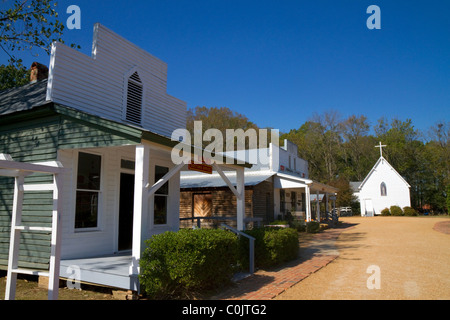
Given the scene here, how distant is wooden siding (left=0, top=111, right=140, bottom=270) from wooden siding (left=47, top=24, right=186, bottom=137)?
970mm

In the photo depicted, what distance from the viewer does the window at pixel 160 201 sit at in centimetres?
1044

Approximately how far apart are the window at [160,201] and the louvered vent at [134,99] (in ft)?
5.87

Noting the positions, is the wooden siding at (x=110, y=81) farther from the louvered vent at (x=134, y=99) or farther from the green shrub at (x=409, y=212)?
Answer: the green shrub at (x=409, y=212)

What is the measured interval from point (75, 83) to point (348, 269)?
338 inches

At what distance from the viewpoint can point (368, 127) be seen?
2202 inches

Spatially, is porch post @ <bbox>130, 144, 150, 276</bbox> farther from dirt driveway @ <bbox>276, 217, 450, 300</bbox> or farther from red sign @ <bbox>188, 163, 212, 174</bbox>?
dirt driveway @ <bbox>276, 217, 450, 300</bbox>

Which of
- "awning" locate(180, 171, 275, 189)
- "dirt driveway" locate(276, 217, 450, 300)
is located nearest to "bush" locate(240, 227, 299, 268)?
"dirt driveway" locate(276, 217, 450, 300)

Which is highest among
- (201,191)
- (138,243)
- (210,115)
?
(210,115)

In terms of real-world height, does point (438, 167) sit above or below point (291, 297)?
above

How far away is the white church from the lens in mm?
41406

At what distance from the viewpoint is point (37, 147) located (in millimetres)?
7742
